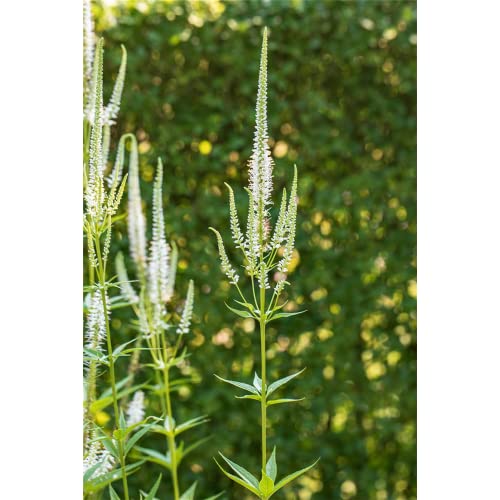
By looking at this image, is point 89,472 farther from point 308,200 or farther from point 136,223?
point 308,200

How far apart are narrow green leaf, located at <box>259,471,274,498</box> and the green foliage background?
1.29 meters

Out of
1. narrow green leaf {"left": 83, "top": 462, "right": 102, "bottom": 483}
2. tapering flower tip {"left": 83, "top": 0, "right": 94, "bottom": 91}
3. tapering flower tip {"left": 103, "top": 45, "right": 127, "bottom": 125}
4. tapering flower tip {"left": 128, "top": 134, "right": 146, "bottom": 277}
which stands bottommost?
narrow green leaf {"left": 83, "top": 462, "right": 102, "bottom": 483}

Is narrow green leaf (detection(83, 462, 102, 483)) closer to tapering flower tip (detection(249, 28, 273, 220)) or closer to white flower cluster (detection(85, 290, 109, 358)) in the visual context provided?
white flower cluster (detection(85, 290, 109, 358))

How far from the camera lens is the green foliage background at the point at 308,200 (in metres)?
2.83

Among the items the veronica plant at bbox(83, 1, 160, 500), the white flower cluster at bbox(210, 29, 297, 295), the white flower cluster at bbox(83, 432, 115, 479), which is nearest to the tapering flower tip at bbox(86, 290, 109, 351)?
the veronica plant at bbox(83, 1, 160, 500)

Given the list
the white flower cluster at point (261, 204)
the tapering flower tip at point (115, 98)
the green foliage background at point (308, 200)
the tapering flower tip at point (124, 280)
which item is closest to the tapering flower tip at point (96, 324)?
the tapering flower tip at point (124, 280)

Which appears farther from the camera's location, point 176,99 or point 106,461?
point 176,99

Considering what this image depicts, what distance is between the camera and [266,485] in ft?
4.96

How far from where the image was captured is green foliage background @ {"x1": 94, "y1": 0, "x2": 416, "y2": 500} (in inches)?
111
